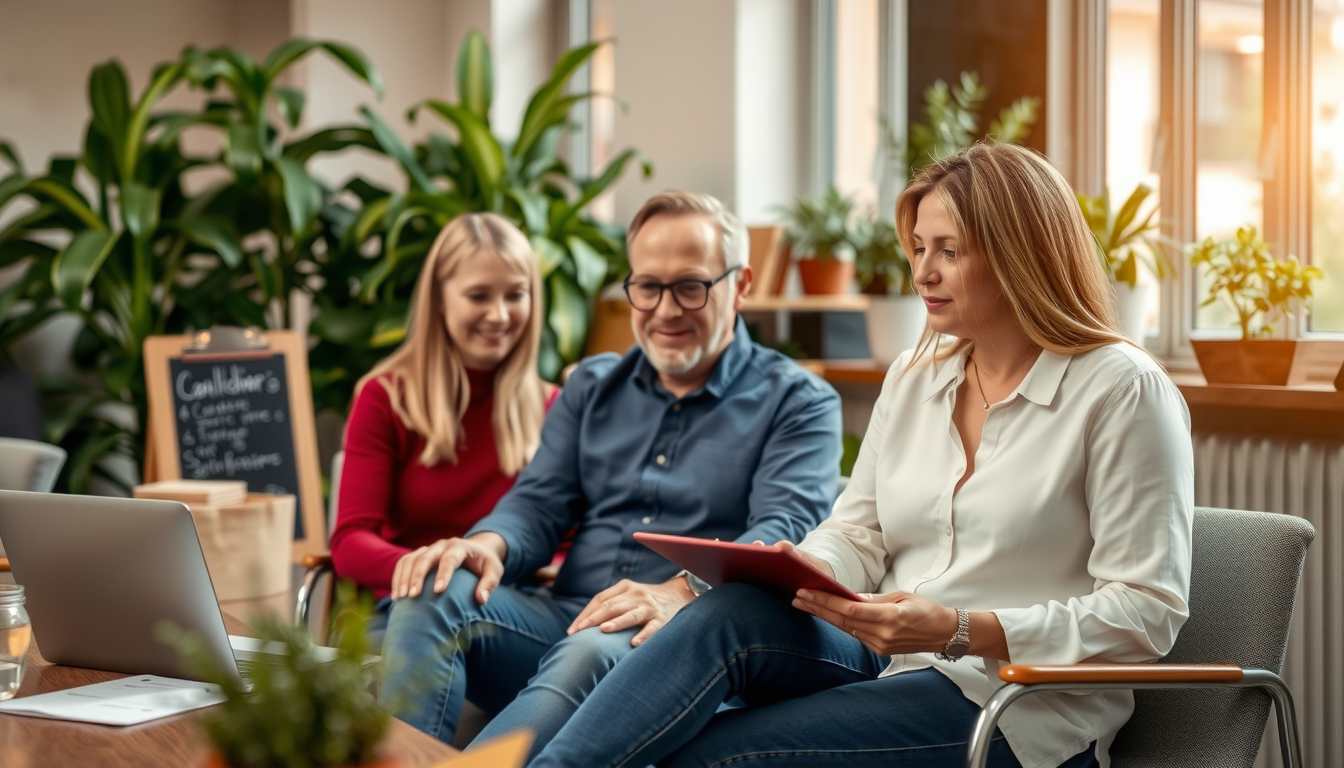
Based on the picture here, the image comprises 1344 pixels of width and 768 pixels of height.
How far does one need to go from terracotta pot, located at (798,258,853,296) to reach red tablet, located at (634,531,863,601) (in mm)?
1685

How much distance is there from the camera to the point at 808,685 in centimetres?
160

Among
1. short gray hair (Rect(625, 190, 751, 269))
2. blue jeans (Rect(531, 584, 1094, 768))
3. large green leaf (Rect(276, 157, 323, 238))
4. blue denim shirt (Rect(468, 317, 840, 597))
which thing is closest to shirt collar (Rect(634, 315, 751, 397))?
blue denim shirt (Rect(468, 317, 840, 597))

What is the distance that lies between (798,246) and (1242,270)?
138 cm

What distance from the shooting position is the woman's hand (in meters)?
1.43

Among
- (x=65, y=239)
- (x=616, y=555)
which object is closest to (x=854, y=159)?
(x=616, y=555)

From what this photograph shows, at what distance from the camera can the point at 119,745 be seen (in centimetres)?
111

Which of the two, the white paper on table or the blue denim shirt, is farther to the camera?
the blue denim shirt

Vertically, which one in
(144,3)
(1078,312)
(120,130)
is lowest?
(1078,312)

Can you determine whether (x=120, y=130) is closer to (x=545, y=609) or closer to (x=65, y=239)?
(x=65, y=239)

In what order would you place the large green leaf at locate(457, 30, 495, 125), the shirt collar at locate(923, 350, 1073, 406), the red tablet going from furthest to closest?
the large green leaf at locate(457, 30, 495, 125) → the shirt collar at locate(923, 350, 1073, 406) → the red tablet

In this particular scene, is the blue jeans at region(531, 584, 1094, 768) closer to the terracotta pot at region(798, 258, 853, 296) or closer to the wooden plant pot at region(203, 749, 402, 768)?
the wooden plant pot at region(203, 749, 402, 768)

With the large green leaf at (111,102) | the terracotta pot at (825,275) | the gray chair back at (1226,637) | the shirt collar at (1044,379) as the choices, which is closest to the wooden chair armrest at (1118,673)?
the gray chair back at (1226,637)

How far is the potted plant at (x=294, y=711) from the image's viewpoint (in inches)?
30.8

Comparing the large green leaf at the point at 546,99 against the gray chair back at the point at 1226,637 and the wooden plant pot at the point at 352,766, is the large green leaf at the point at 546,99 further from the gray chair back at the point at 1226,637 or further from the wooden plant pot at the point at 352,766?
the wooden plant pot at the point at 352,766
